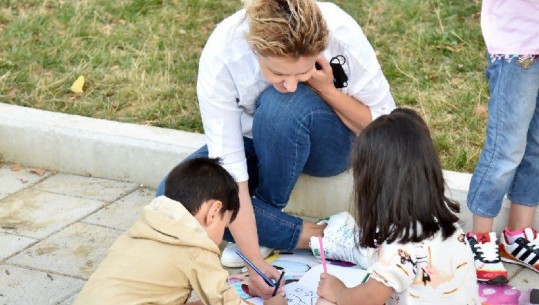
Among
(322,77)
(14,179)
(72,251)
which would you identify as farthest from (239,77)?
(14,179)

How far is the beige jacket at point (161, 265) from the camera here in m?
2.75

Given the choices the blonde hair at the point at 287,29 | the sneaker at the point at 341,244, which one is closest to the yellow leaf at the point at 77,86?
the sneaker at the point at 341,244

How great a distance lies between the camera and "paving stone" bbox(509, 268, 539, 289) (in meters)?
3.45

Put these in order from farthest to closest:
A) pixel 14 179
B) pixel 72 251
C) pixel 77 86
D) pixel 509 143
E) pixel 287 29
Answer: pixel 77 86
pixel 14 179
pixel 72 251
pixel 509 143
pixel 287 29

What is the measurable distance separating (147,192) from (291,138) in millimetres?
930

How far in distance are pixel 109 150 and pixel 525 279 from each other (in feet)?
5.88

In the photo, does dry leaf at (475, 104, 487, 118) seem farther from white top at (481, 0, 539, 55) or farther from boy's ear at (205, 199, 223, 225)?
boy's ear at (205, 199, 223, 225)

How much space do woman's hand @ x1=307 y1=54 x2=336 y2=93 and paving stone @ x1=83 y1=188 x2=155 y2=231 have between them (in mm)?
976

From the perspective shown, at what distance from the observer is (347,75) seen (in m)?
3.47

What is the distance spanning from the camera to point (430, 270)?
276 centimetres

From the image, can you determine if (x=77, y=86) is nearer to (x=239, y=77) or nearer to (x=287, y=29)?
(x=239, y=77)

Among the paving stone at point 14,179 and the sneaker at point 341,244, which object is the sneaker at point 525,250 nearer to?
the sneaker at point 341,244

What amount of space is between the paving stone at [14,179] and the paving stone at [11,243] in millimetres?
403

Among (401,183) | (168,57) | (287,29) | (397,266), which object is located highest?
(287,29)
